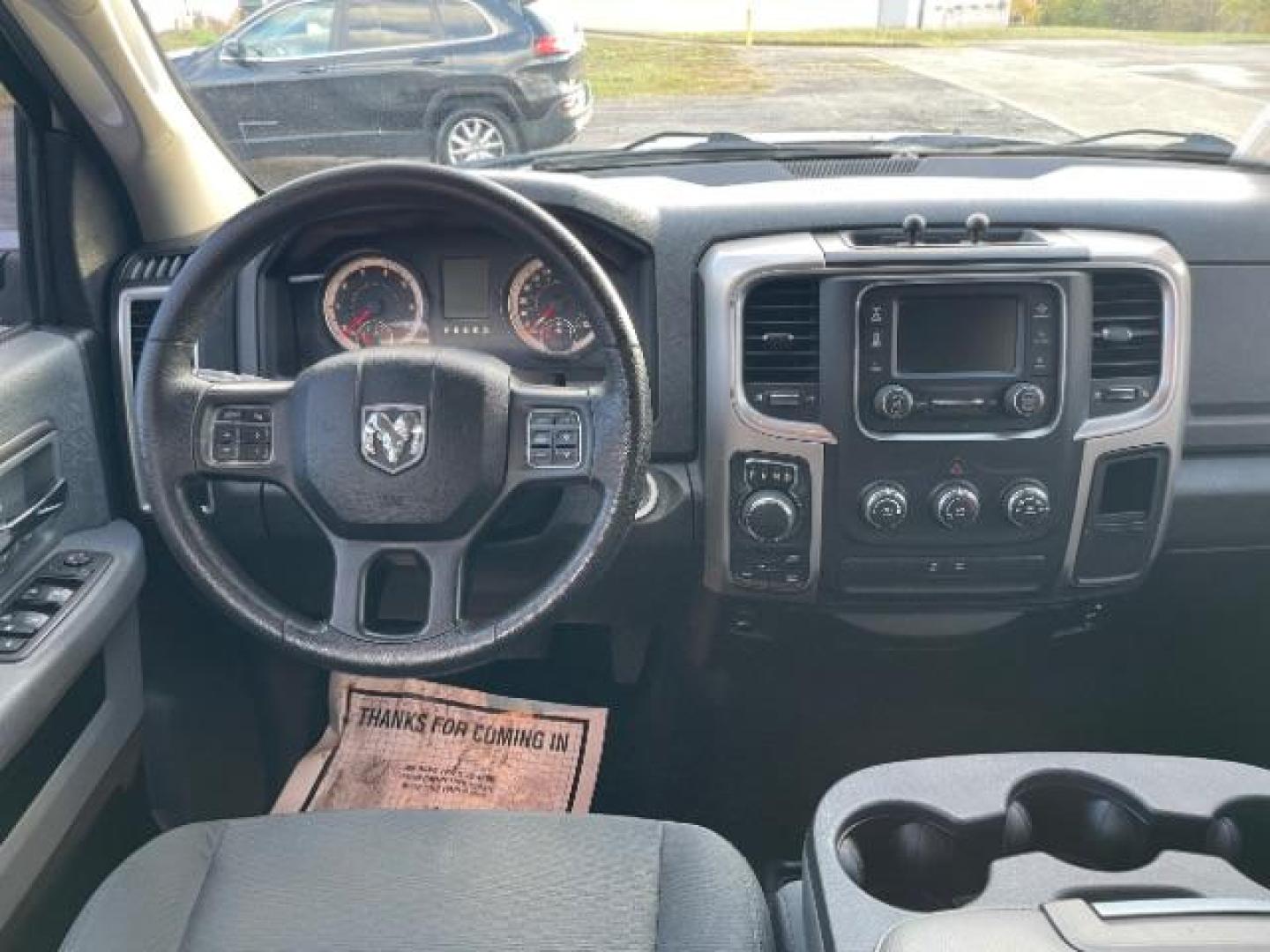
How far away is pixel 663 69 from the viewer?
8.66 feet

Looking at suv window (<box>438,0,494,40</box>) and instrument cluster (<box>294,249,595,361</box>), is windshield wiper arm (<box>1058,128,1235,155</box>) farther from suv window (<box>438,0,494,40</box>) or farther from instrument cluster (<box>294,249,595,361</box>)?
suv window (<box>438,0,494,40</box>)

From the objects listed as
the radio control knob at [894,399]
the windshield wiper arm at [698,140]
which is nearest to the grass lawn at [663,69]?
the windshield wiper arm at [698,140]

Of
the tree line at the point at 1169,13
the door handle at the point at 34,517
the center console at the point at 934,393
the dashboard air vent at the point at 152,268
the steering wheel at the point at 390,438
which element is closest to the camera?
the steering wheel at the point at 390,438

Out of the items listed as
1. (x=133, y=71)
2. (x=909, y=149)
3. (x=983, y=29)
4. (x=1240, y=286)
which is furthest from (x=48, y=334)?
(x=1240, y=286)

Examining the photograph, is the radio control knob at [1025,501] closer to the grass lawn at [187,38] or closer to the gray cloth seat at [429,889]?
the gray cloth seat at [429,889]

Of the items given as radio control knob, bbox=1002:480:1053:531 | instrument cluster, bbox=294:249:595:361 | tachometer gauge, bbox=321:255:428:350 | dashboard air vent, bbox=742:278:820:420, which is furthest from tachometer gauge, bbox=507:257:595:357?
radio control knob, bbox=1002:480:1053:531

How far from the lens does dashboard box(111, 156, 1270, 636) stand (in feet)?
7.35

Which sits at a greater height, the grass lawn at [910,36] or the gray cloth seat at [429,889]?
the grass lawn at [910,36]

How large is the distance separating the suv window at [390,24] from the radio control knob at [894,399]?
3.54 ft

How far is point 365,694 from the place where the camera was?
2.77 meters

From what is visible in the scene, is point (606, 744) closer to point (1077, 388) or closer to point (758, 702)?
point (758, 702)

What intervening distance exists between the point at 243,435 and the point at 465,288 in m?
0.52

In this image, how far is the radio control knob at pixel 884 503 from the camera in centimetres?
231

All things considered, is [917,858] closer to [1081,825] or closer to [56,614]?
[1081,825]
